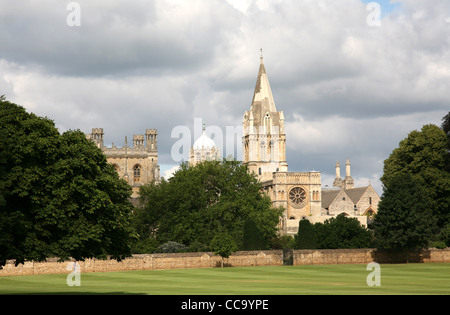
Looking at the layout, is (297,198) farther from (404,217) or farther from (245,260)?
(245,260)

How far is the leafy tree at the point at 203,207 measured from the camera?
252 ft

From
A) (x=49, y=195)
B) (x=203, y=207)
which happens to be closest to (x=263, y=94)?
(x=203, y=207)

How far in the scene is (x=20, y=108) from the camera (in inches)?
1324

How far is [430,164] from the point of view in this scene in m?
78.5

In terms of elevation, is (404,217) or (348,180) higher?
(348,180)

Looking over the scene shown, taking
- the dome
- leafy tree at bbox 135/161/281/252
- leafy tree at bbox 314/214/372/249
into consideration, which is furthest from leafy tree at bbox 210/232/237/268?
the dome

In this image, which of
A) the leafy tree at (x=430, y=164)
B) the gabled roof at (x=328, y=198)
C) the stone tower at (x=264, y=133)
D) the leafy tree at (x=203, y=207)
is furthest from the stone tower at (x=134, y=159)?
the leafy tree at (x=430, y=164)

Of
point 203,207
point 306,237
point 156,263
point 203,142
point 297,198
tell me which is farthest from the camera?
point 203,142

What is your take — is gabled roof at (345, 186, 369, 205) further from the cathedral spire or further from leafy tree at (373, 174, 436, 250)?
leafy tree at (373, 174, 436, 250)

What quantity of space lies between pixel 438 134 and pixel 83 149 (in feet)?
174

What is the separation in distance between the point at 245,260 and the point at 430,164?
24191mm
